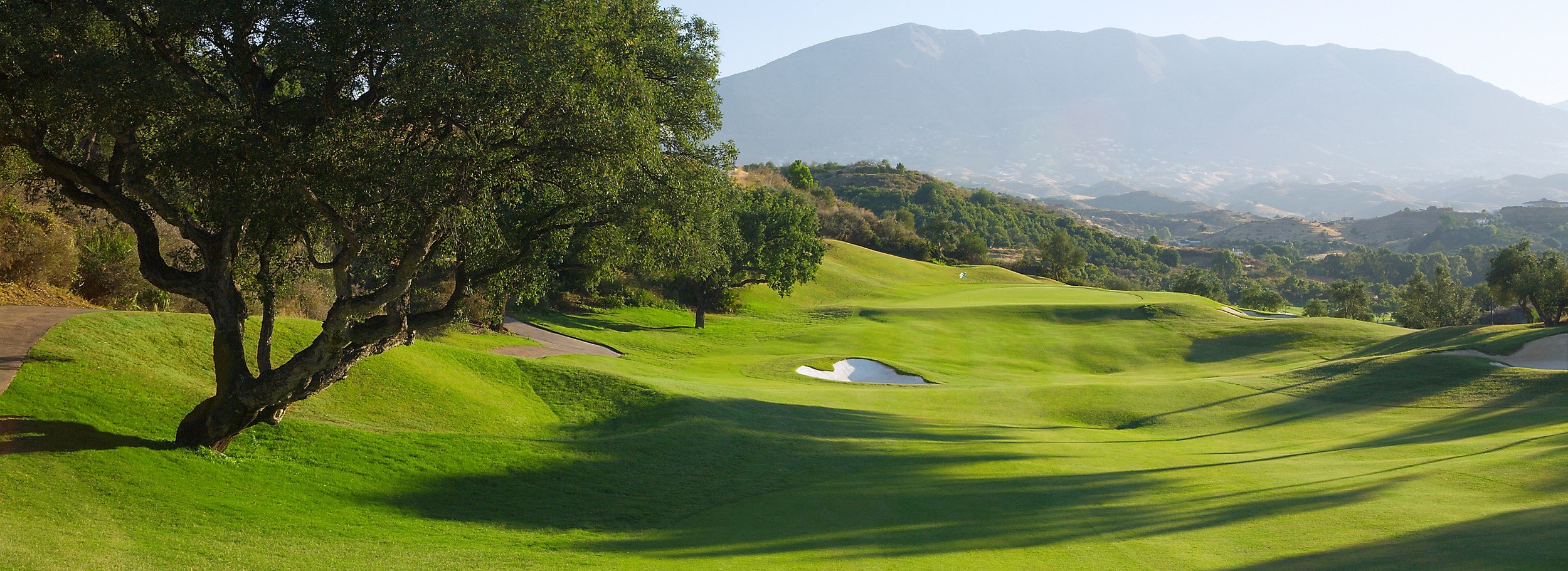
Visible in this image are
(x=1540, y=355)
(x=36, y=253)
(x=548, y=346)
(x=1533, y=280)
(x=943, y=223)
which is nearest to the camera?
(x=36, y=253)

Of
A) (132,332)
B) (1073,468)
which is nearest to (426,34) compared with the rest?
(132,332)

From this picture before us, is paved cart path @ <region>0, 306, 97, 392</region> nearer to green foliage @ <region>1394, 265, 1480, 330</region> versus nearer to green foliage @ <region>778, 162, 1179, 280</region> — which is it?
green foliage @ <region>1394, 265, 1480, 330</region>

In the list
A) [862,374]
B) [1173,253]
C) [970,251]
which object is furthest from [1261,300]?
[1173,253]

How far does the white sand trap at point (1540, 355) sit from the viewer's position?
2422 centimetres

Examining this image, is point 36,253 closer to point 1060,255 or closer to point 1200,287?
point 1060,255

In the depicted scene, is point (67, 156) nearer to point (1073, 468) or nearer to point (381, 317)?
point (381, 317)

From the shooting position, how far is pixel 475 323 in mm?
34031

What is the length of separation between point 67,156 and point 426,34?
6608 mm

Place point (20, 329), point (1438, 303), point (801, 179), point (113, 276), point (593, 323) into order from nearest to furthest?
point (20, 329) < point (113, 276) < point (593, 323) < point (1438, 303) < point (801, 179)

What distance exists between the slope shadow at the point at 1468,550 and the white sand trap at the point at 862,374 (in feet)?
67.0

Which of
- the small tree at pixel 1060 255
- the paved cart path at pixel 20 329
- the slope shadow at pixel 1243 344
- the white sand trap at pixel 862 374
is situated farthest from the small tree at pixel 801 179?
the paved cart path at pixel 20 329

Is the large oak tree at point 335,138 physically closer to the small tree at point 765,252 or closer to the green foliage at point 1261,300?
the small tree at point 765,252

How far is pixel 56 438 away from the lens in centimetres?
1146

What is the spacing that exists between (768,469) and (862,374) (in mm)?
17129
